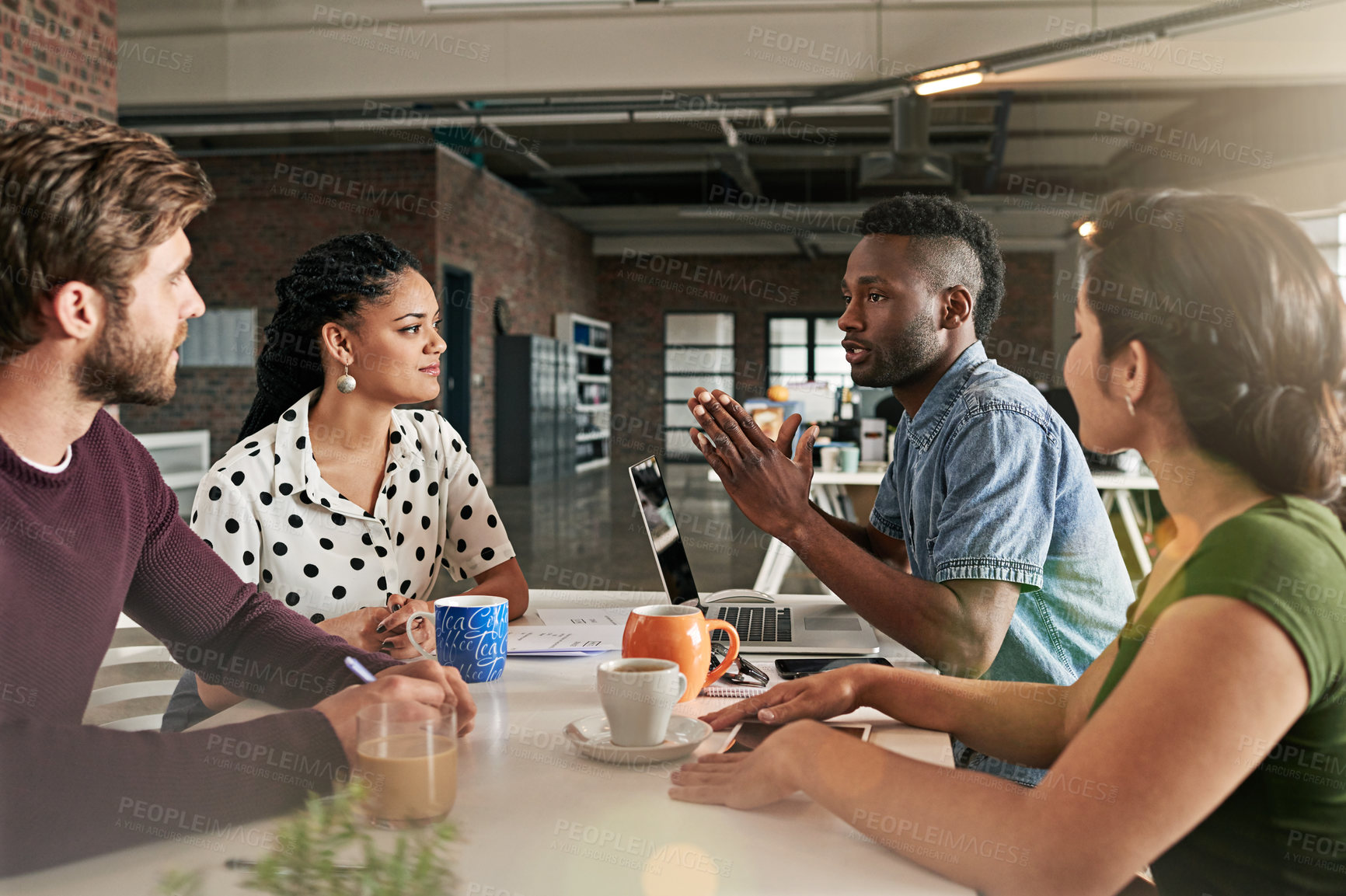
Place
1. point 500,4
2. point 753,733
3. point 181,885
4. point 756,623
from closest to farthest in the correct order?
point 181,885 → point 753,733 → point 756,623 → point 500,4

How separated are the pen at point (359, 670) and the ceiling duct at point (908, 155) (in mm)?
6257

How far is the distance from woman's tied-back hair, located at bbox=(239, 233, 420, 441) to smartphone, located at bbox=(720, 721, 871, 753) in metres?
1.19

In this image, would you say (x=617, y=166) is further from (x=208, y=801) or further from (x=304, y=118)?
(x=208, y=801)

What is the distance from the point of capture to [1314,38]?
20.5ft

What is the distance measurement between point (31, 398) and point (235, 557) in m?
0.79

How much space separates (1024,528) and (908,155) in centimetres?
589

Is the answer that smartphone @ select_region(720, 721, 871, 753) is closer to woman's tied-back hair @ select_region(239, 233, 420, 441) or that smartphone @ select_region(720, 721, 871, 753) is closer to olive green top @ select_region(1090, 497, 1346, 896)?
olive green top @ select_region(1090, 497, 1346, 896)

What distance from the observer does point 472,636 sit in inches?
53.3

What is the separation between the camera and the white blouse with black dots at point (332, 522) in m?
1.71

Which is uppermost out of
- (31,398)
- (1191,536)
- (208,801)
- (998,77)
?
(998,77)

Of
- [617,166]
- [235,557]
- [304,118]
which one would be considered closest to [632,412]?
[617,166]

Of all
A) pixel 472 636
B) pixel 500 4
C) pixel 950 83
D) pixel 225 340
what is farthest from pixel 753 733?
pixel 225 340

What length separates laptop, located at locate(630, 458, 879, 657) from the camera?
1620 millimetres

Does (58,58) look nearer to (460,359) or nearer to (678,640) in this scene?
(678,640)
